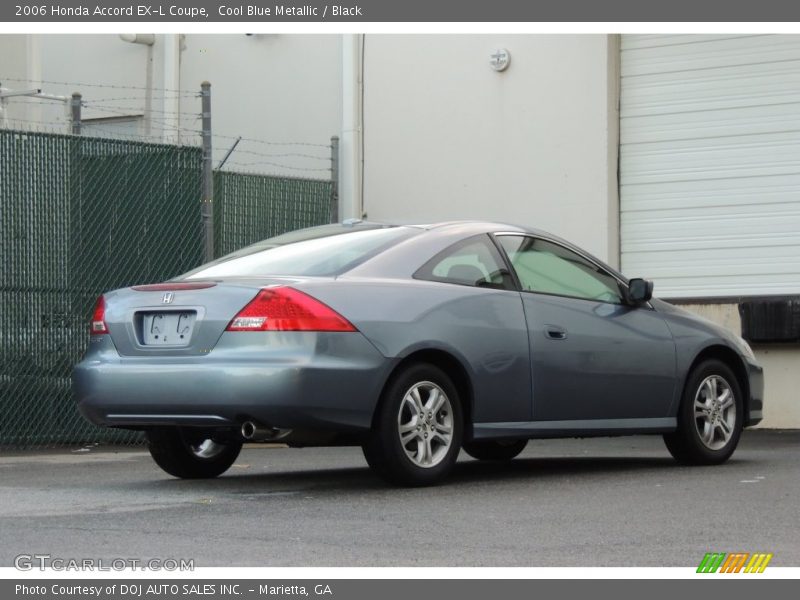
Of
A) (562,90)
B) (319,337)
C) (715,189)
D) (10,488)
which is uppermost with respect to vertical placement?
(562,90)

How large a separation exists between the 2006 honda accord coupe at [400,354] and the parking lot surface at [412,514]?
0.31 meters

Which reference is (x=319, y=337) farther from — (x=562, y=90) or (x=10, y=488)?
(x=562, y=90)

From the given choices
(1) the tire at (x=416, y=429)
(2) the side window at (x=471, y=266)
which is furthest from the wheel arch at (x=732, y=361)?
(1) the tire at (x=416, y=429)

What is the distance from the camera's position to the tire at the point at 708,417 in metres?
10.1

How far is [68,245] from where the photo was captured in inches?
525

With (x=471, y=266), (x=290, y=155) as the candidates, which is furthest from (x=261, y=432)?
(x=290, y=155)

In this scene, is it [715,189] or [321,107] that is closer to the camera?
[715,189]

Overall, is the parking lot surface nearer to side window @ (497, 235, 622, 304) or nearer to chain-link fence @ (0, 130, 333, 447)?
side window @ (497, 235, 622, 304)

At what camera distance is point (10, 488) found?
358 inches

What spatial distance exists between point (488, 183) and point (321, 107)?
2557mm

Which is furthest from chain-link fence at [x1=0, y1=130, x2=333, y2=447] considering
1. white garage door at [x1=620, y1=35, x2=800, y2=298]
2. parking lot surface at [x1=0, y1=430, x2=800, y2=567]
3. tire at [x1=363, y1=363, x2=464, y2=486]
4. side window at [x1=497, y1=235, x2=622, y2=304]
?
tire at [x1=363, y1=363, x2=464, y2=486]

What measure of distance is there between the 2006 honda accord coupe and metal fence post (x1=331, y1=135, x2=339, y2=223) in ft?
23.3
